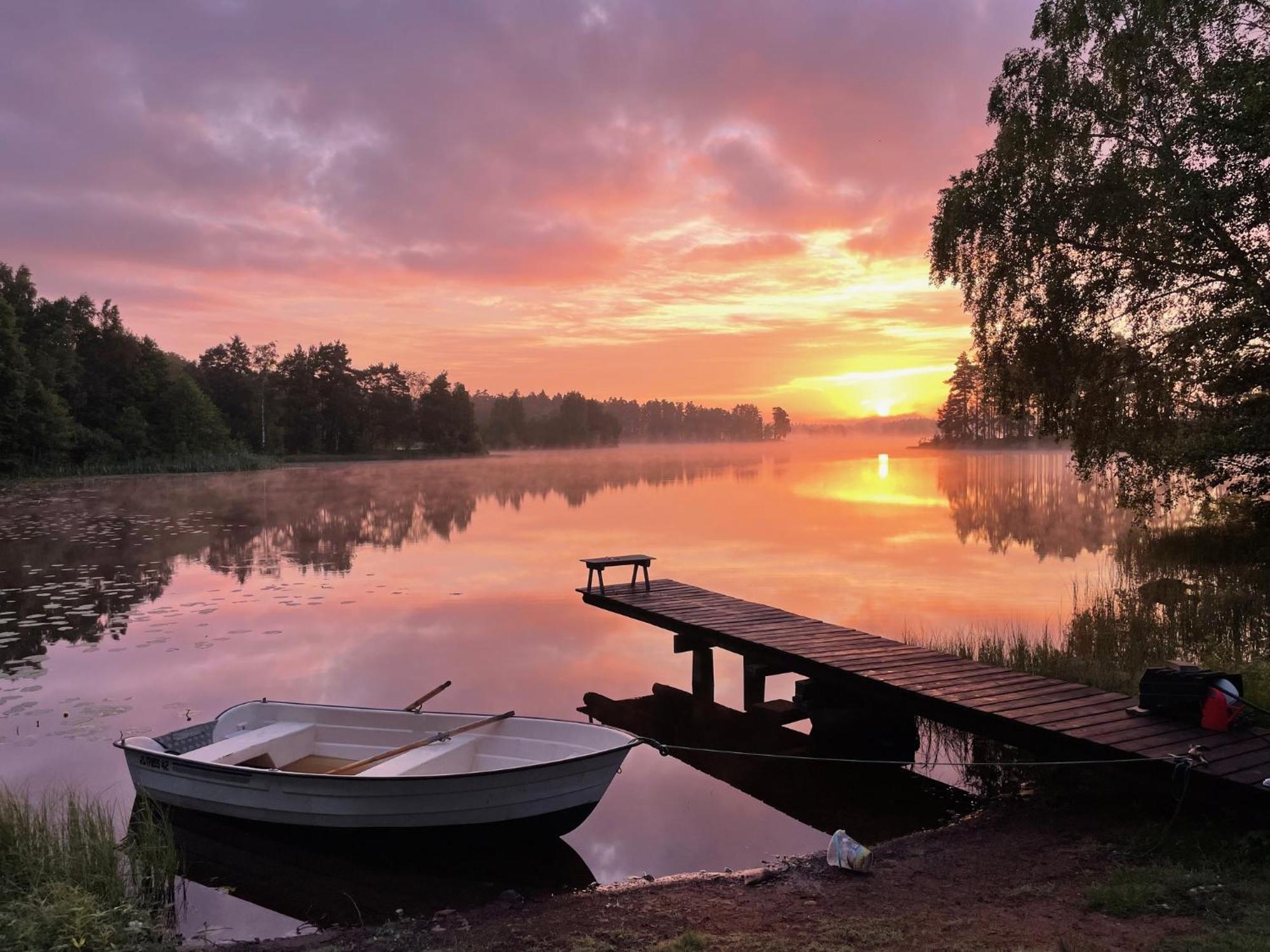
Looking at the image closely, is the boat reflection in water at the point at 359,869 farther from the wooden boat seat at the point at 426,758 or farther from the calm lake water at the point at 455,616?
the wooden boat seat at the point at 426,758

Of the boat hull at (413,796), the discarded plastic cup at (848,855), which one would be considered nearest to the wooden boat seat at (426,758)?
the boat hull at (413,796)

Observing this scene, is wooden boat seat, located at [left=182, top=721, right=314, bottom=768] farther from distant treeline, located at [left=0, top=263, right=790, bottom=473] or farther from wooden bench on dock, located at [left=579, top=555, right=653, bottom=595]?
distant treeline, located at [left=0, top=263, right=790, bottom=473]

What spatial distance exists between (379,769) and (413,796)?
820 mm

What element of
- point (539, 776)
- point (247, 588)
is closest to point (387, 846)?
point (539, 776)

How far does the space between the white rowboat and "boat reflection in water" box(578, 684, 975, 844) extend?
2.43 metres

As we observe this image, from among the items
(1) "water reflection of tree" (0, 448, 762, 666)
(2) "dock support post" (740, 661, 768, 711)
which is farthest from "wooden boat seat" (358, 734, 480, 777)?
(1) "water reflection of tree" (0, 448, 762, 666)

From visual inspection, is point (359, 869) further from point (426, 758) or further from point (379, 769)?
point (426, 758)

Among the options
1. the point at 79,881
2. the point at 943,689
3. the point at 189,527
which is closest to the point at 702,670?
the point at 943,689

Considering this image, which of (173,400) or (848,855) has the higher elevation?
(173,400)

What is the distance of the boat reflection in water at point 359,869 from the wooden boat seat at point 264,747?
0.59m

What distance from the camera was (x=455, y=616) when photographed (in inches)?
723

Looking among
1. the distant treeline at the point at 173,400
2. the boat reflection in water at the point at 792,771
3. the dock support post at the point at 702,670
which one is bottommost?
the boat reflection in water at the point at 792,771

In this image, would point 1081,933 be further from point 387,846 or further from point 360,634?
point 360,634

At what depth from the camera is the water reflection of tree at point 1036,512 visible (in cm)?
2861
